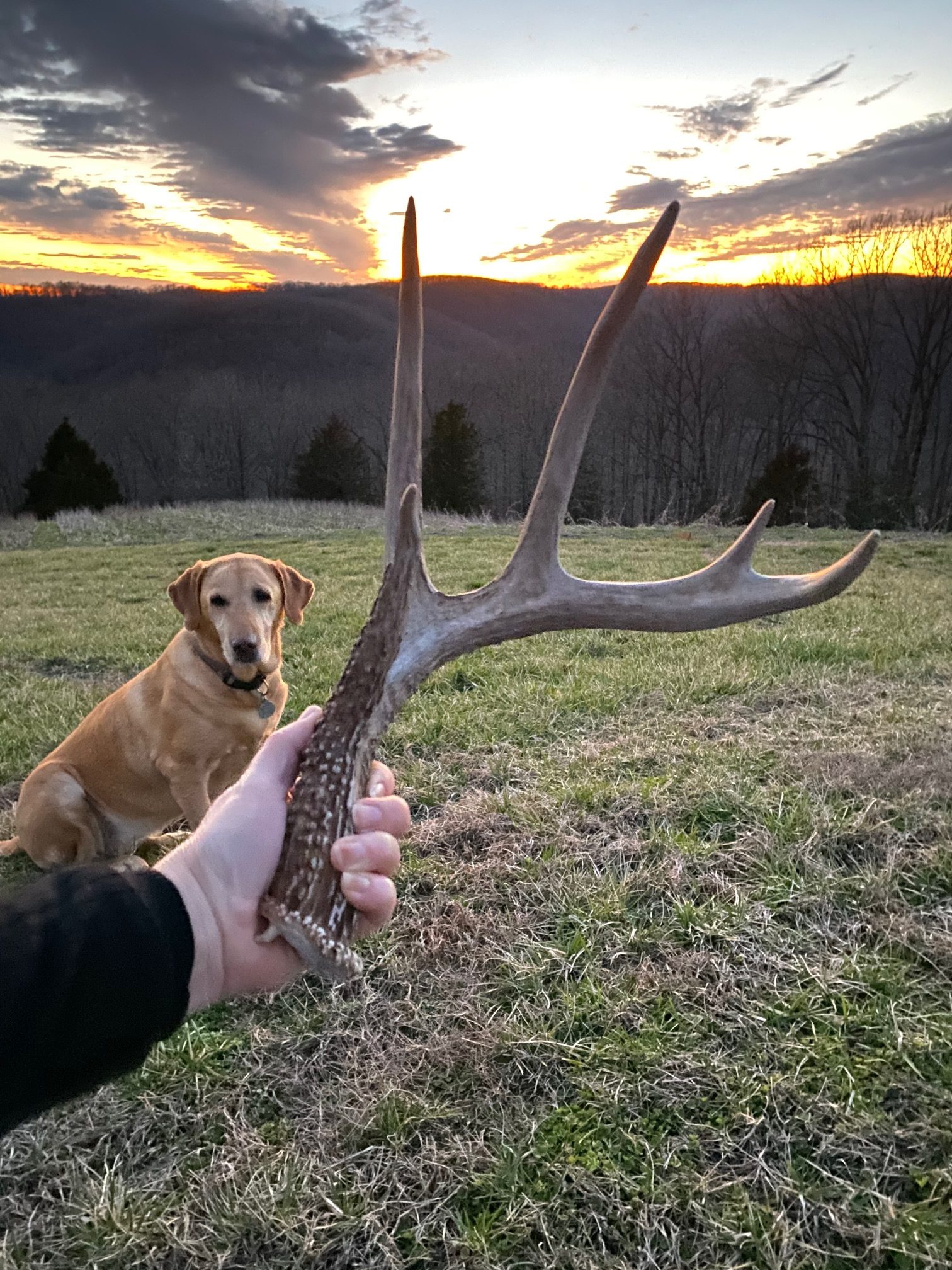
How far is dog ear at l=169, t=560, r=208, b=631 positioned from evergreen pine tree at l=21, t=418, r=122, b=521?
3486 cm

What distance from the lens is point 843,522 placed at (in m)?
26.9

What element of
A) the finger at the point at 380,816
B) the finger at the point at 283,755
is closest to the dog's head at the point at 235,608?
the finger at the point at 283,755

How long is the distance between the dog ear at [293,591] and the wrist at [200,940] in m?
2.44

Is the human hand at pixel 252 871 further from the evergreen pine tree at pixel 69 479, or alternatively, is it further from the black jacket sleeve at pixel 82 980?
the evergreen pine tree at pixel 69 479

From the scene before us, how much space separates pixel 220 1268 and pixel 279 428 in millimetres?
69334

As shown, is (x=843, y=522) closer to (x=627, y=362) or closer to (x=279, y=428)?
(x=627, y=362)

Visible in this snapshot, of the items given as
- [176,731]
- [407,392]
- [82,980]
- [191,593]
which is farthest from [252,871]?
[191,593]

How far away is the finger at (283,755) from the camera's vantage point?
1786mm

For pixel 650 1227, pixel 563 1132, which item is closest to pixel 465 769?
pixel 563 1132

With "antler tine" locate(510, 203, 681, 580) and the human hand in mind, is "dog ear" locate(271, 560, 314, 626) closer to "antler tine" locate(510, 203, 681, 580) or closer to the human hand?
"antler tine" locate(510, 203, 681, 580)

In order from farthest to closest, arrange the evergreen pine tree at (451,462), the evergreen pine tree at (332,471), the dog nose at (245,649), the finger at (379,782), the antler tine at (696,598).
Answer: the evergreen pine tree at (332,471) < the evergreen pine tree at (451,462) < the dog nose at (245,649) < the antler tine at (696,598) < the finger at (379,782)

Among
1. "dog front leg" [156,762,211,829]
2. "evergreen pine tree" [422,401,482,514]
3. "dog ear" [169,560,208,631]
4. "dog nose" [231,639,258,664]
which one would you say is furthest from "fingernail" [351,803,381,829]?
"evergreen pine tree" [422,401,482,514]

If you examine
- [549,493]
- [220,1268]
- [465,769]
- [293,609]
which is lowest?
[220,1268]

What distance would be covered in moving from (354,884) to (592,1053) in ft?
3.98
